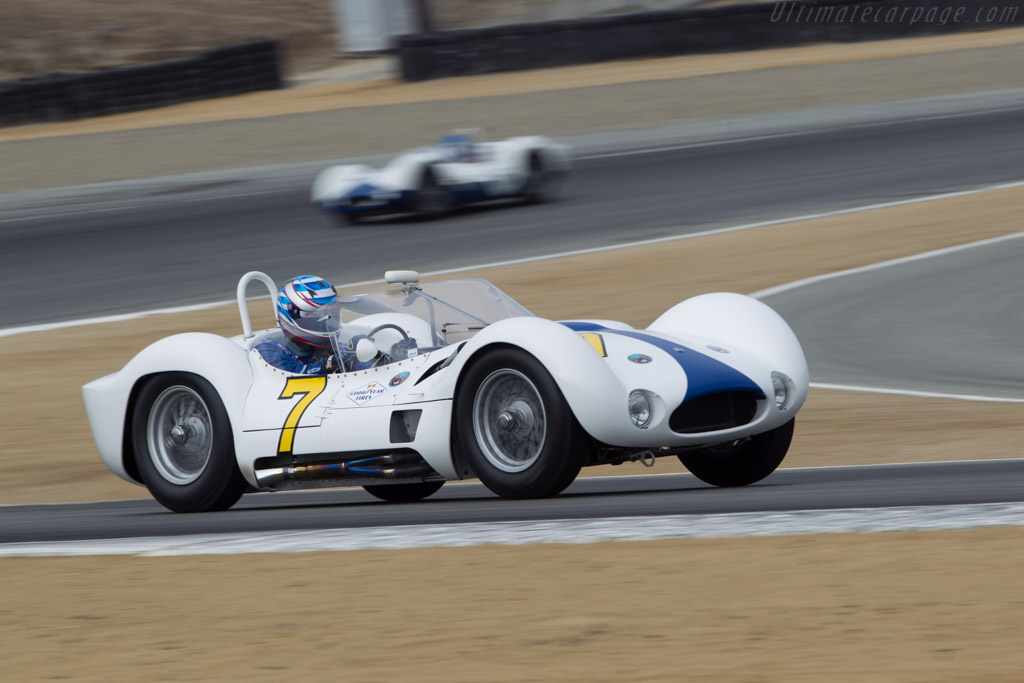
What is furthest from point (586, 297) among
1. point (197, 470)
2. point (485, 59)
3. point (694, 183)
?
point (485, 59)

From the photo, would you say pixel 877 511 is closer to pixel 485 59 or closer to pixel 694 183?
pixel 694 183

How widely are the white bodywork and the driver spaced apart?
12.2 m

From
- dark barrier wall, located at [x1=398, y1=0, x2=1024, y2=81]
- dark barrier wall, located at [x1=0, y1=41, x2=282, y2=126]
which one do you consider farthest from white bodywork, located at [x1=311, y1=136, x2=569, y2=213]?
dark barrier wall, located at [x1=398, y1=0, x2=1024, y2=81]

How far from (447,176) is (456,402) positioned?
44.8 feet

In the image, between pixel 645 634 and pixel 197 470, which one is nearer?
pixel 645 634

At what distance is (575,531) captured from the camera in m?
5.96

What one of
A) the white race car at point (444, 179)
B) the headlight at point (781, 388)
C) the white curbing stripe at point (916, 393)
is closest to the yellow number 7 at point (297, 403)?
the headlight at point (781, 388)

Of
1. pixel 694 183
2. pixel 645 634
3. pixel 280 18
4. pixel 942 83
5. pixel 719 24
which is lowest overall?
pixel 645 634

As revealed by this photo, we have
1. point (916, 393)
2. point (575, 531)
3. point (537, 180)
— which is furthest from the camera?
point (537, 180)

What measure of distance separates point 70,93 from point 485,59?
8.11 meters

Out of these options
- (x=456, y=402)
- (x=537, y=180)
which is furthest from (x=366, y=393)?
→ (x=537, y=180)

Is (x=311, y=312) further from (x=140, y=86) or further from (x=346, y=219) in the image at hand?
(x=140, y=86)

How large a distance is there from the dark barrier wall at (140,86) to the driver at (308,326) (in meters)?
22.4

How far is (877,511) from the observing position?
5996mm
